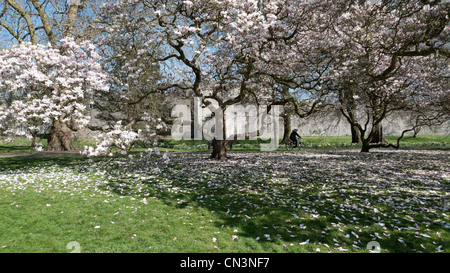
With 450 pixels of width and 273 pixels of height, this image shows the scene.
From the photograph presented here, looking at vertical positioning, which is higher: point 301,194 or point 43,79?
point 43,79

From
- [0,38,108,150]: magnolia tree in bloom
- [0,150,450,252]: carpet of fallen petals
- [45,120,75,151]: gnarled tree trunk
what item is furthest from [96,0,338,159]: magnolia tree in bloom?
[45,120,75,151]: gnarled tree trunk

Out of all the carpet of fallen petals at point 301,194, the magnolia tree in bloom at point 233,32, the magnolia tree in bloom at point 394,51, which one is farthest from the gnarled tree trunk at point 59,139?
the magnolia tree in bloom at point 394,51

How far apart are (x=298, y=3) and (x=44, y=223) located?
42.0 feet

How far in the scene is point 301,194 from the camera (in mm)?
8422

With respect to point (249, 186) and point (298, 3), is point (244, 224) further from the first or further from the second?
point (298, 3)

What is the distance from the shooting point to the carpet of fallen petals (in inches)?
213

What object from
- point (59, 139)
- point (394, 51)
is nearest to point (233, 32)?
point (394, 51)

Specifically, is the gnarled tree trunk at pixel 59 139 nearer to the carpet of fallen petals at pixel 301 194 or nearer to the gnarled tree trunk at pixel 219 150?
the carpet of fallen petals at pixel 301 194

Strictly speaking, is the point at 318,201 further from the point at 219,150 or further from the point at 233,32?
the point at 219,150

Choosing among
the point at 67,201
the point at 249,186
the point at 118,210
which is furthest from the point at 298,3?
the point at 67,201

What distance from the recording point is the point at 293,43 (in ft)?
43.3

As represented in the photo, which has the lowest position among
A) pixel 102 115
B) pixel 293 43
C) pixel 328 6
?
pixel 102 115

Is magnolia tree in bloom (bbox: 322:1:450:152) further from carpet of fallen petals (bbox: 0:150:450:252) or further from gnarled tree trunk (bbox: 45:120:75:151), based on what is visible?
gnarled tree trunk (bbox: 45:120:75:151)
